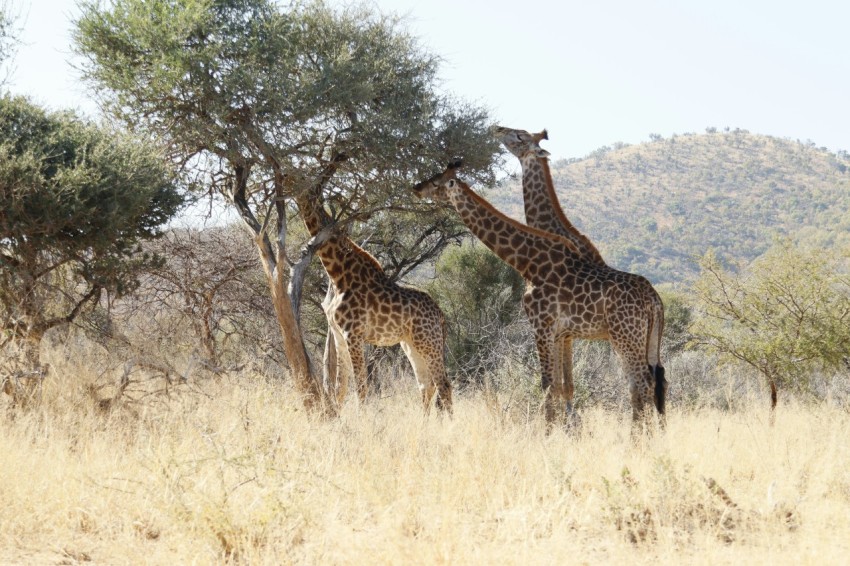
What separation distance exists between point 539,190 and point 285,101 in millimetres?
3171

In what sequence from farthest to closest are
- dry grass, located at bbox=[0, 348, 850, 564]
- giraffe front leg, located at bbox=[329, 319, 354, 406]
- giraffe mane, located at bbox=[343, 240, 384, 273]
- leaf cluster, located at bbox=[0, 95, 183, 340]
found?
giraffe mane, located at bbox=[343, 240, 384, 273] < giraffe front leg, located at bbox=[329, 319, 354, 406] < leaf cluster, located at bbox=[0, 95, 183, 340] < dry grass, located at bbox=[0, 348, 850, 564]

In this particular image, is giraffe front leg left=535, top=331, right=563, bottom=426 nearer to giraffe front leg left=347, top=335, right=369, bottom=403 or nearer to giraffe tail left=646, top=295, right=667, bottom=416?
giraffe tail left=646, top=295, right=667, bottom=416

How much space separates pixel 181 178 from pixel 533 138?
4.20 metres

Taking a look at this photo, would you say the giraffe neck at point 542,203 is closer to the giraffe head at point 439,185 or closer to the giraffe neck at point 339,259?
the giraffe head at point 439,185

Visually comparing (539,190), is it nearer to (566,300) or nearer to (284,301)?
A: (566,300)

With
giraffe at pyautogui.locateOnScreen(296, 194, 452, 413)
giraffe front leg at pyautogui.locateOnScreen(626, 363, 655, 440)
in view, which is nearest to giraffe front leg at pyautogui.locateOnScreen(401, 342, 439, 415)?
giraffe at pyautogui.locateOnScreen(296, 194, 452, 413)

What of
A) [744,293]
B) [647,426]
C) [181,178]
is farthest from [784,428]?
[181,178]

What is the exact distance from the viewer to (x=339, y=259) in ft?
34.4

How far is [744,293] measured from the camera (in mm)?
12773

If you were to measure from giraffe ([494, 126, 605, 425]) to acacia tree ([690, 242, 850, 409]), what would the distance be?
3.28m

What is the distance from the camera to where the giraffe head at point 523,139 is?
416 inches

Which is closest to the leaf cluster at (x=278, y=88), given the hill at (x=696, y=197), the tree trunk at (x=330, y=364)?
the tree trunk at (x=330, y=364)

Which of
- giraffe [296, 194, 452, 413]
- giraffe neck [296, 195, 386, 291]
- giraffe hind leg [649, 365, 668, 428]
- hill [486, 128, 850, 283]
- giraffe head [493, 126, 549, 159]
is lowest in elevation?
giraffe hind leg [649, 365, 668, 428]

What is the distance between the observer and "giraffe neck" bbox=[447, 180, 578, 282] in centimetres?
982
